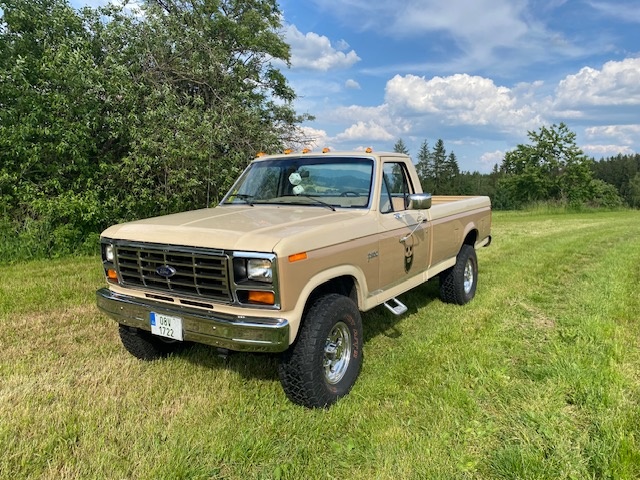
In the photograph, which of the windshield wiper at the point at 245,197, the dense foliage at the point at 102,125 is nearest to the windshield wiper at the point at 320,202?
the windshield wiper at the point at 245,197

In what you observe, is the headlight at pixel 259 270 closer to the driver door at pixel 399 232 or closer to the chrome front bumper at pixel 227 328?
the chrome front bumper at pixel 227 328

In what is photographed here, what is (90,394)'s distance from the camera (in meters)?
3.62

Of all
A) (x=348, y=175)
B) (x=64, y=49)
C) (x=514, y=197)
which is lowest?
(x=514, y=197)

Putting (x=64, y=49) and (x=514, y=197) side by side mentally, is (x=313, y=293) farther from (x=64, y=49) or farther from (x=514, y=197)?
(x=514, y=197)

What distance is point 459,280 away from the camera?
608 cm

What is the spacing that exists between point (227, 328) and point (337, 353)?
3.51 feet

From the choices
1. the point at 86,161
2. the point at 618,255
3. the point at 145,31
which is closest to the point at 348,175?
the point at 86,161

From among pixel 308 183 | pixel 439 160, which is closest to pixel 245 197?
pixel 308 183

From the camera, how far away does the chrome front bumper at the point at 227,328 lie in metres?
3.03

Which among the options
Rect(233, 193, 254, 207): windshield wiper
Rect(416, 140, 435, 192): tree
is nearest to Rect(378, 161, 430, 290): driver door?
Rect(233, 193, 254, 207): windshield wiper

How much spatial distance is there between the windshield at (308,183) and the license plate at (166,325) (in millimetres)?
1707

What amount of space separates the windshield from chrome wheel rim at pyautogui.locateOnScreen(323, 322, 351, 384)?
1.20 meters

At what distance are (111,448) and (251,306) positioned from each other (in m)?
1.23

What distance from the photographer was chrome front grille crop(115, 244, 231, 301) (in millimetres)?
3189
